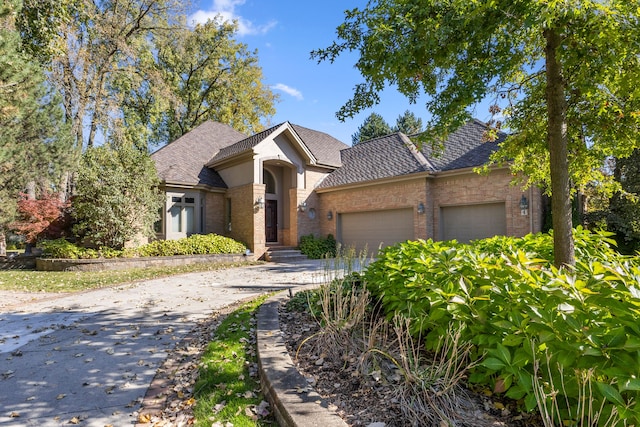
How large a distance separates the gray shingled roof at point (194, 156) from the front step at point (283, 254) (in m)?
4.24

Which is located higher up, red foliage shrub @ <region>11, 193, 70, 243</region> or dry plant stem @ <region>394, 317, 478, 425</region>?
red foliage shrub @ <region>11, 193, 70, 243</region>

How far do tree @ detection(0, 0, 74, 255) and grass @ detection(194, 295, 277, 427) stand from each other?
13.5 m

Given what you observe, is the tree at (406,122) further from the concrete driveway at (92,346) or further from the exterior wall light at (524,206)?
the concrete driveway at (92,346)

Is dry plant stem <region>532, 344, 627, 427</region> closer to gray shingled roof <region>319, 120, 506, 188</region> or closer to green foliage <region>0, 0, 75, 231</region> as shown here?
gray shingled roof <region>319, 120, 506, 188</region>

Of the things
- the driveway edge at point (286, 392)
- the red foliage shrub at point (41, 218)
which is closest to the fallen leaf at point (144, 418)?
the driveway edge at point (286, 392)

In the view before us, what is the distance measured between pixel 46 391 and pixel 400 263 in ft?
11.9

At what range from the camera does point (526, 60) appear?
5.67m

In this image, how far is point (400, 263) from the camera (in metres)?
3.78

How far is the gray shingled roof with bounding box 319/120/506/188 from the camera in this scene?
45.8 feet

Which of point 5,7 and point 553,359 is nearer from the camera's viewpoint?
point 553,359

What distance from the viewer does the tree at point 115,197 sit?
42.0 ft

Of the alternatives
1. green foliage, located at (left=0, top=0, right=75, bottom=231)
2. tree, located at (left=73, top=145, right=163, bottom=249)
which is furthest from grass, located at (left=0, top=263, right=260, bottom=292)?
green foliage, located at (left=0, top=0, right=75, bottom=231)

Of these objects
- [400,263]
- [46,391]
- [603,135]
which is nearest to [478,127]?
[603,135]

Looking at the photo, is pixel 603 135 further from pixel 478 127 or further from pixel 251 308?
pixel 478 127
